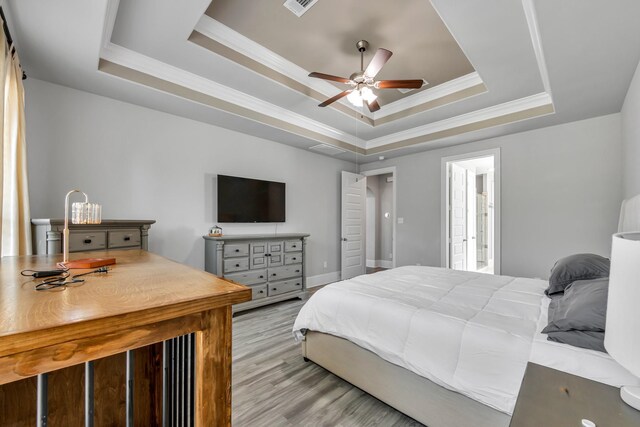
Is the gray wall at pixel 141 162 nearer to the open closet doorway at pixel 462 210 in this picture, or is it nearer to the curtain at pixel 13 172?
the curtain at pixel 13 172

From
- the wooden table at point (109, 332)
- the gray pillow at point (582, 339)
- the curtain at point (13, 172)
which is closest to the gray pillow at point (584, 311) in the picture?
the gray pillow at point (582, 339)

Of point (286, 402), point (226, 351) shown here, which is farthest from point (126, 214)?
point (226, 351)

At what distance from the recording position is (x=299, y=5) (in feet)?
7.45

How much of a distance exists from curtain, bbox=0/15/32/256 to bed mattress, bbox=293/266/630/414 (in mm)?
2245

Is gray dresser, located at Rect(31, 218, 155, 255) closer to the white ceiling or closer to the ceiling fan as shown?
the white ceiling

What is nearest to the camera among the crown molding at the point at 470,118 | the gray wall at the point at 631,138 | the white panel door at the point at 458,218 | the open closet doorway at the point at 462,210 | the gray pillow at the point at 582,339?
the gray pillow at the point at 582,339

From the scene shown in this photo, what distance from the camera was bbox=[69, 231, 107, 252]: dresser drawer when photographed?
2.46m

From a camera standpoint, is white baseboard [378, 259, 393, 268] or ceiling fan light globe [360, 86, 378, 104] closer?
ceiling fan light globe [360, 86, 378, 104]

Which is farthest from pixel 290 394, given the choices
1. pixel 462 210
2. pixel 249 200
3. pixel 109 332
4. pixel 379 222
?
pixel 379 222

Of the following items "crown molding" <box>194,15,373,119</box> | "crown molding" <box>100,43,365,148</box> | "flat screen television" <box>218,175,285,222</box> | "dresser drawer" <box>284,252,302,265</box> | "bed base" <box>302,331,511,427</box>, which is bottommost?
"bed base" <box>302,331,511,427</box>

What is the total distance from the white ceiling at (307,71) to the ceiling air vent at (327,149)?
35 cm

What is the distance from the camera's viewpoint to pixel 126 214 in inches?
125

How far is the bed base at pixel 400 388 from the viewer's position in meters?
1.49

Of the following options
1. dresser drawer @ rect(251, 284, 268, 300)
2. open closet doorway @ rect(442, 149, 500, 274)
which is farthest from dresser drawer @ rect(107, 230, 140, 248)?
open closet doorway @ rect(442, 149, 500, 274)
